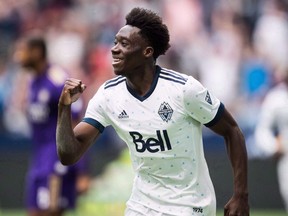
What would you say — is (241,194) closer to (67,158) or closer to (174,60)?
(67,158)

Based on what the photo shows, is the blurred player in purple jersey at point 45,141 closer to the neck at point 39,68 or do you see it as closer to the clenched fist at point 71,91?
the neck at point 39,68

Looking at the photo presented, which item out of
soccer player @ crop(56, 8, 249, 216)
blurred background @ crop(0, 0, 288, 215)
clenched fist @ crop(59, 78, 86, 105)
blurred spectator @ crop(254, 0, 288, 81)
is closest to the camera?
clenched fist @ crop(59, 78, 86, 105)

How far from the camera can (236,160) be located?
7.29 m

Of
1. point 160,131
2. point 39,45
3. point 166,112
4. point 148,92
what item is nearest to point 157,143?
point 160,131

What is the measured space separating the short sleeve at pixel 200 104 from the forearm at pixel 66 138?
764 millimetres

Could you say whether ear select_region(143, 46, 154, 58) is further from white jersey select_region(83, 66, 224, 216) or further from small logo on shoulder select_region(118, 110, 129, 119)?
small logo on shoulder select_region(118, 110, 129, 119)

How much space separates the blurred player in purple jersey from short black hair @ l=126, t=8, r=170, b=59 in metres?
4.04

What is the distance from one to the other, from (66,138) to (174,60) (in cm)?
959

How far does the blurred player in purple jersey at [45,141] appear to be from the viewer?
450 inches

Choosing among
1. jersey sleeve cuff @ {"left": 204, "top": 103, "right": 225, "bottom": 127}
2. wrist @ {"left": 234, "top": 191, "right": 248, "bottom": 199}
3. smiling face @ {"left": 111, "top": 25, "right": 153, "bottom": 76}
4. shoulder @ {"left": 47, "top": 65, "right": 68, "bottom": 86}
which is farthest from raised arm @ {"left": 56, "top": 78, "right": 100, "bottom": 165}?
shoulder @ {"left": 47, "top": 65, "right": 68, "bottom": 86}

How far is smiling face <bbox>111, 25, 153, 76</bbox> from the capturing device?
7.25 meters

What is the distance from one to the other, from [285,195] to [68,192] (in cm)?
384

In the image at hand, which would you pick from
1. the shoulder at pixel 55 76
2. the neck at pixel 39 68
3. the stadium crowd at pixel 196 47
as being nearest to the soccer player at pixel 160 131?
the shoulder at pixel 55 76

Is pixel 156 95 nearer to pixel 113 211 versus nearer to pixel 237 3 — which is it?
pixel 113 211
